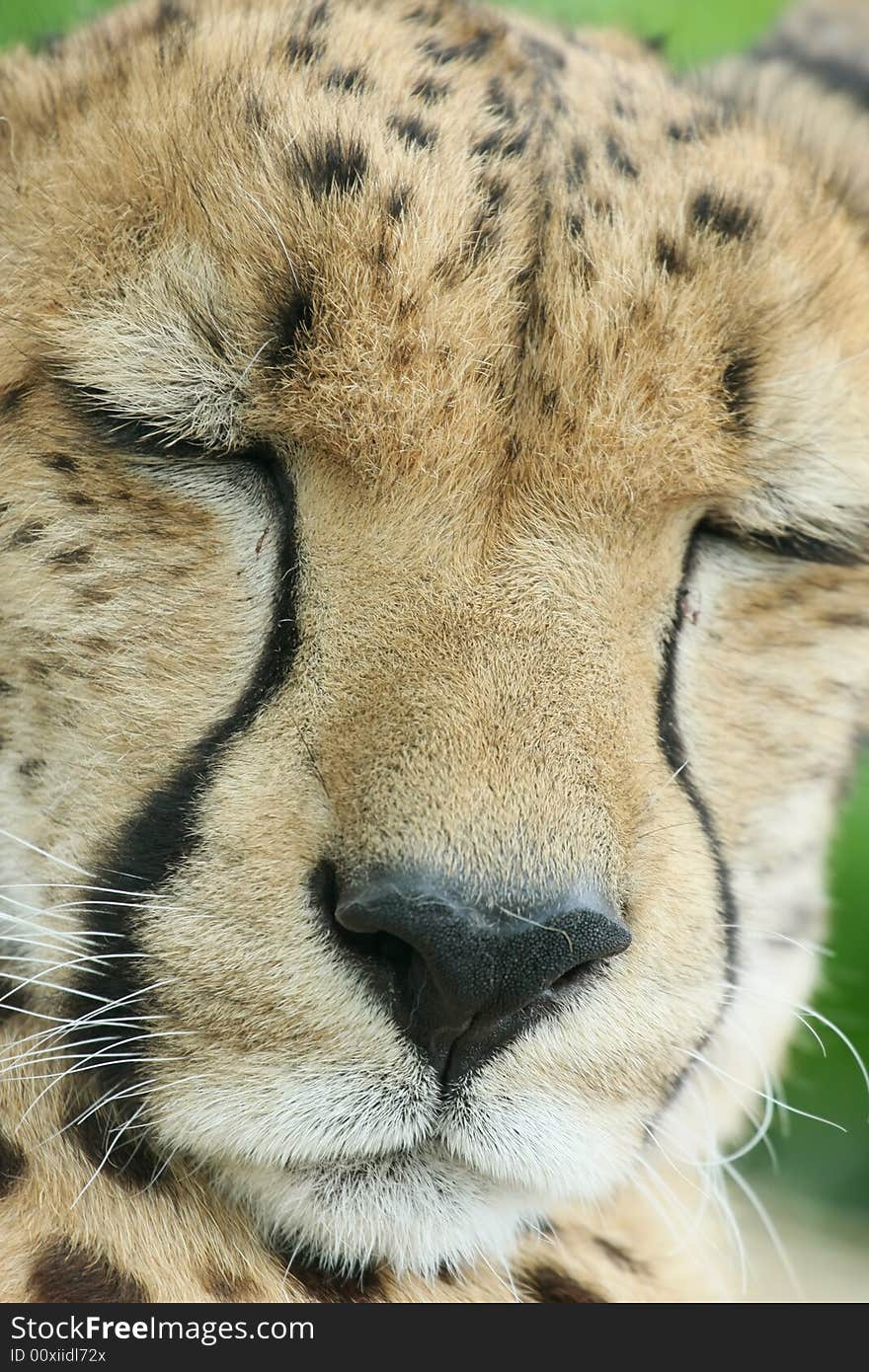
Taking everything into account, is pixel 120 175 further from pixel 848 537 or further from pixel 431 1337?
pixel 431 1337

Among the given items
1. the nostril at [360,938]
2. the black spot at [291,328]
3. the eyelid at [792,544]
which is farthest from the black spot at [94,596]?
the eyelid at [792,544]

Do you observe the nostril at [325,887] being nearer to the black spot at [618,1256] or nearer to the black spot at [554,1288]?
the black spot at [554,1288]

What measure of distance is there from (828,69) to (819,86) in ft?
0.28

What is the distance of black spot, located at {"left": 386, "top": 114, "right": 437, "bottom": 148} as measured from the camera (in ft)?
5.09

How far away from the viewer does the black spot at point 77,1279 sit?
139 centimetres

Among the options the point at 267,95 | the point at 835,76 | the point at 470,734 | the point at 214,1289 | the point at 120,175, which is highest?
the point at 835,76

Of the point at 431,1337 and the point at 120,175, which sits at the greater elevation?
the point at 120,175

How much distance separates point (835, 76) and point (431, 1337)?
5.75 ft

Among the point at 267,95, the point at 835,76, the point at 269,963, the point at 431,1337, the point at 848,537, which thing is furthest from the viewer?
the point at 835,76

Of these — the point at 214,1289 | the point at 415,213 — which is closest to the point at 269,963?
the point at 214,1289

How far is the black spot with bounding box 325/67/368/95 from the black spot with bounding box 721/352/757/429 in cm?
47

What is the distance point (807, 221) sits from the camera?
1.76 m

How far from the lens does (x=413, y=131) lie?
1565mm

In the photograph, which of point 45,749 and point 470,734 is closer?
point 470,734
